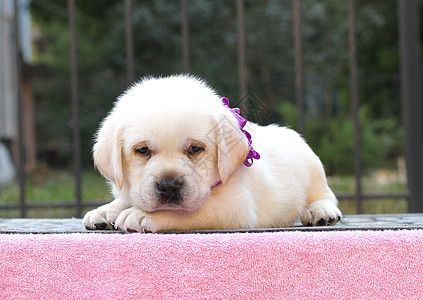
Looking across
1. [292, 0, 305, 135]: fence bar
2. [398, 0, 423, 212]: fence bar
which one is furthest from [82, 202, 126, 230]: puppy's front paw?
[398, 0, 423, 212]: fence bar

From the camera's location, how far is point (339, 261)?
1.89 meters

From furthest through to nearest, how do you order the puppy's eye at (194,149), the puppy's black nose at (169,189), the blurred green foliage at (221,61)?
the blurred green foliage at (221,61) → the puppy's eye at (194,149) → the puppy's black nose at (169,189)

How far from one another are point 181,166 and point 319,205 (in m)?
0.86

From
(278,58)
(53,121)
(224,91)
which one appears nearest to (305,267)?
(224,91)

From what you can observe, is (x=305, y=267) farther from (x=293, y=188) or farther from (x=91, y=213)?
(x=91, y=213)

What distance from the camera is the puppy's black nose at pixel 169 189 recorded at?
207 cm

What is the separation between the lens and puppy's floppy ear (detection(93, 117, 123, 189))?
7.44 ft

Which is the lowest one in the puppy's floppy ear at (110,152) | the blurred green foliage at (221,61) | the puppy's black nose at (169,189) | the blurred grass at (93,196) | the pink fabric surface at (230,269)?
the blurred grass at (93,196)

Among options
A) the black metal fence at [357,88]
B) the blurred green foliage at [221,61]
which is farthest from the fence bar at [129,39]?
the blurred green foliage at [221,61]

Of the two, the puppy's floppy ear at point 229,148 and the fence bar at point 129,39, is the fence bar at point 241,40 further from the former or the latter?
the puppy's floppy ear at point 229,148

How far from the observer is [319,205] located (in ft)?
8.60

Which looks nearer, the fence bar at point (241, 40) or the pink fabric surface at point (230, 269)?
the pink fabric surface at point (230, 269)

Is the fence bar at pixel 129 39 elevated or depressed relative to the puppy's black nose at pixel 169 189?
elevated

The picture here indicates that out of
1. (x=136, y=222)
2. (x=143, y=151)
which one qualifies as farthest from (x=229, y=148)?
(x=136, y=222)
